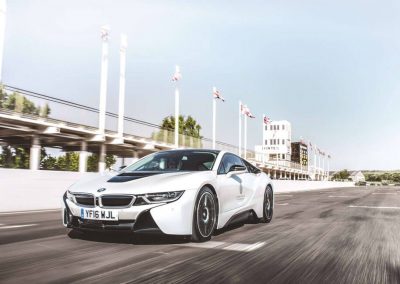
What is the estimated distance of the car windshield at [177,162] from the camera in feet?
20.5

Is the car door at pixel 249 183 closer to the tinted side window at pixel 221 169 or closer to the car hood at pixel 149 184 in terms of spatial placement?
the tinted side window at pixel 221 169

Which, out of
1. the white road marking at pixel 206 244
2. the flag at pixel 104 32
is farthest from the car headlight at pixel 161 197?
the flag at pixel 104 32

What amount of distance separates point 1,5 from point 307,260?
64.2ft

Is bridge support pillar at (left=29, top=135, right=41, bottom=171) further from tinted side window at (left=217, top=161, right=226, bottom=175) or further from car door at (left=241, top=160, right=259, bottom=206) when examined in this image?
tinted side window at (left=217, top=161, right=226, bottom=175)

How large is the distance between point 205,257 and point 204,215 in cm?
104

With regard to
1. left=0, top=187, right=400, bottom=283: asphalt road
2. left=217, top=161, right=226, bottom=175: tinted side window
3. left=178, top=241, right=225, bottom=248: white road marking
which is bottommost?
left=0, top=187, right=400, bottom=283: asphalt road

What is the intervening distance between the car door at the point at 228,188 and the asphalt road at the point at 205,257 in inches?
17.8

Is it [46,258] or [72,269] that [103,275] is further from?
[46,258]

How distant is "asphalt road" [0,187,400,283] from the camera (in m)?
3.59

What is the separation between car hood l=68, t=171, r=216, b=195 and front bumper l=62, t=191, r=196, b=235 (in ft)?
0.58

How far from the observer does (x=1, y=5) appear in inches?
760

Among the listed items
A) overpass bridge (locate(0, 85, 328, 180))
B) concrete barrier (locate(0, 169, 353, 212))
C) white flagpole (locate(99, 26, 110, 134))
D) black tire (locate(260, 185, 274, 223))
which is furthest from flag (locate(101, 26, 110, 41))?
black tire (locate(260, 185, 274, 223))

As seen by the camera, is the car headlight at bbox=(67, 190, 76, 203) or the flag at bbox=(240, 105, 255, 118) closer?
the car headlight at bbox=(67, 190, 76, 203)

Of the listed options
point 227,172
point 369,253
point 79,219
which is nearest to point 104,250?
point 79,219
